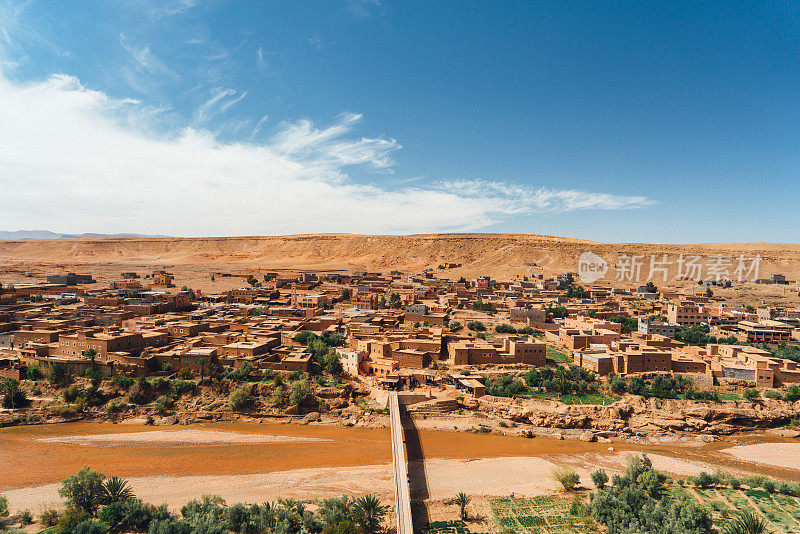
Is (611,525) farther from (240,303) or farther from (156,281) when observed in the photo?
(156,281)

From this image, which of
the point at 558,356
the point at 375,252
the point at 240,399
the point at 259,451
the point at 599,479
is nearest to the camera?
the point at 599,479

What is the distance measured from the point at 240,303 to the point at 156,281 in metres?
23.4

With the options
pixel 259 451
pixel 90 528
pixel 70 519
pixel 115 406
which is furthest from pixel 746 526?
pixel 115 406

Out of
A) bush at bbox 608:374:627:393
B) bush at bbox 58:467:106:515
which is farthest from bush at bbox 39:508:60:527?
bush at bbox 608:374:627:393

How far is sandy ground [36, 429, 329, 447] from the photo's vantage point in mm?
21156

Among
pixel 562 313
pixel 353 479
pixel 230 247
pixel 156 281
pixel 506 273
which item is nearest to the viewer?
pixel 353 479

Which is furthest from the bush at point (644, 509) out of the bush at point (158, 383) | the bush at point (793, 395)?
the bush at point (158, 383)

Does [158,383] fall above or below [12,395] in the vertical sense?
above

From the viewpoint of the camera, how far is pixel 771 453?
69.8 ft

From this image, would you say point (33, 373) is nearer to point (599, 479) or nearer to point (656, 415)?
point (599, 479)

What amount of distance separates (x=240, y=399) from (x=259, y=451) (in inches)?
182

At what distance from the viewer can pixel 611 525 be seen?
14430 millimetres

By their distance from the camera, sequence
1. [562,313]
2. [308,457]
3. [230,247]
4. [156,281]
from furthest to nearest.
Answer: [230,247], [156,281], [562,313], [308,457]

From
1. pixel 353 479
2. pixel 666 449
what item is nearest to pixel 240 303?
pixel 353 479
